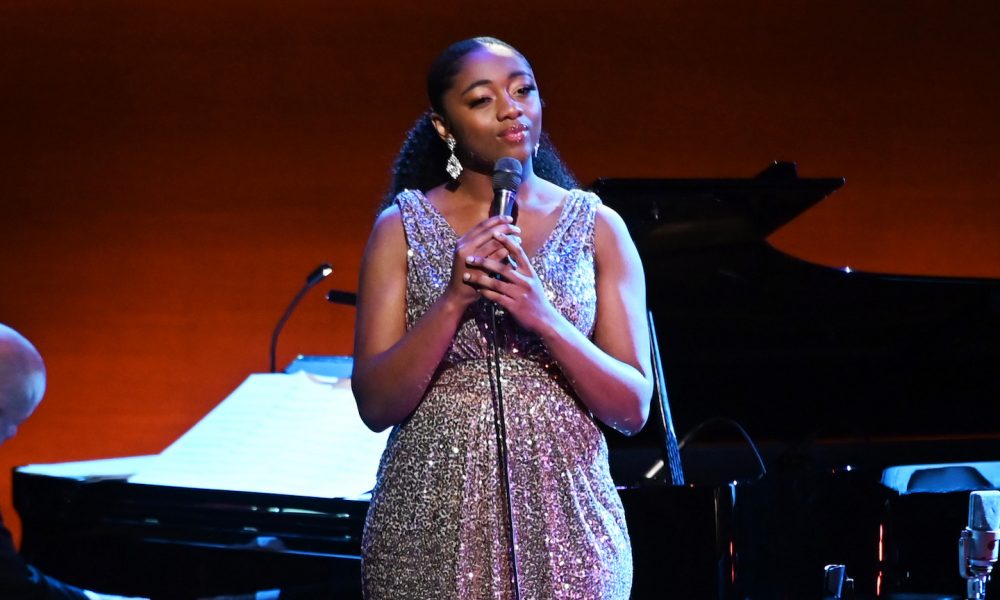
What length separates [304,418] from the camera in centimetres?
283

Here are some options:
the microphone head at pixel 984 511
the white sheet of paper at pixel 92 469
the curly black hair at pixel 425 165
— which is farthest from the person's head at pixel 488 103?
the white sheet of paper at pixel 92 469

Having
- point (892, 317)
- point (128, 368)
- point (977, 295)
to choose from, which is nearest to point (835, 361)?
point (892, 317)

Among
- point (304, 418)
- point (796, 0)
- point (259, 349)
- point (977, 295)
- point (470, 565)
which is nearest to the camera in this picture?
point (470, 565)

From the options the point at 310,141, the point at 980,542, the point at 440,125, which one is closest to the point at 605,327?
the point at 440,125

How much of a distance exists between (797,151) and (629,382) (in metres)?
3.77

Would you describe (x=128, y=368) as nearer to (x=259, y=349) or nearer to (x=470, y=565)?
(x=259, y=349)

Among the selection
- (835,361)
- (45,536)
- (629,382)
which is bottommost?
(45,536)

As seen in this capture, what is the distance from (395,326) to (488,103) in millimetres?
345

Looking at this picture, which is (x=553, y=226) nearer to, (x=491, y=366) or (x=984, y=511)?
(x=491, y=366)

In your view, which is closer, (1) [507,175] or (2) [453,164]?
(1) [507,175]

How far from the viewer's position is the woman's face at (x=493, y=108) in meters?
1.63

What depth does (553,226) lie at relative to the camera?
168 centimetres

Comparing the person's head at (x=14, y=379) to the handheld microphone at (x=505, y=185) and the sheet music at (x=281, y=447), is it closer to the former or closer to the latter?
the handheld microphone at (x=505, y=185)

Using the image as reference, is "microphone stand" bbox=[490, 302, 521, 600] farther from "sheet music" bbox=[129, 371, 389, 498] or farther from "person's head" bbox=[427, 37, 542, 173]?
"sheet music" bbox=[129, 371, 389, 498]
